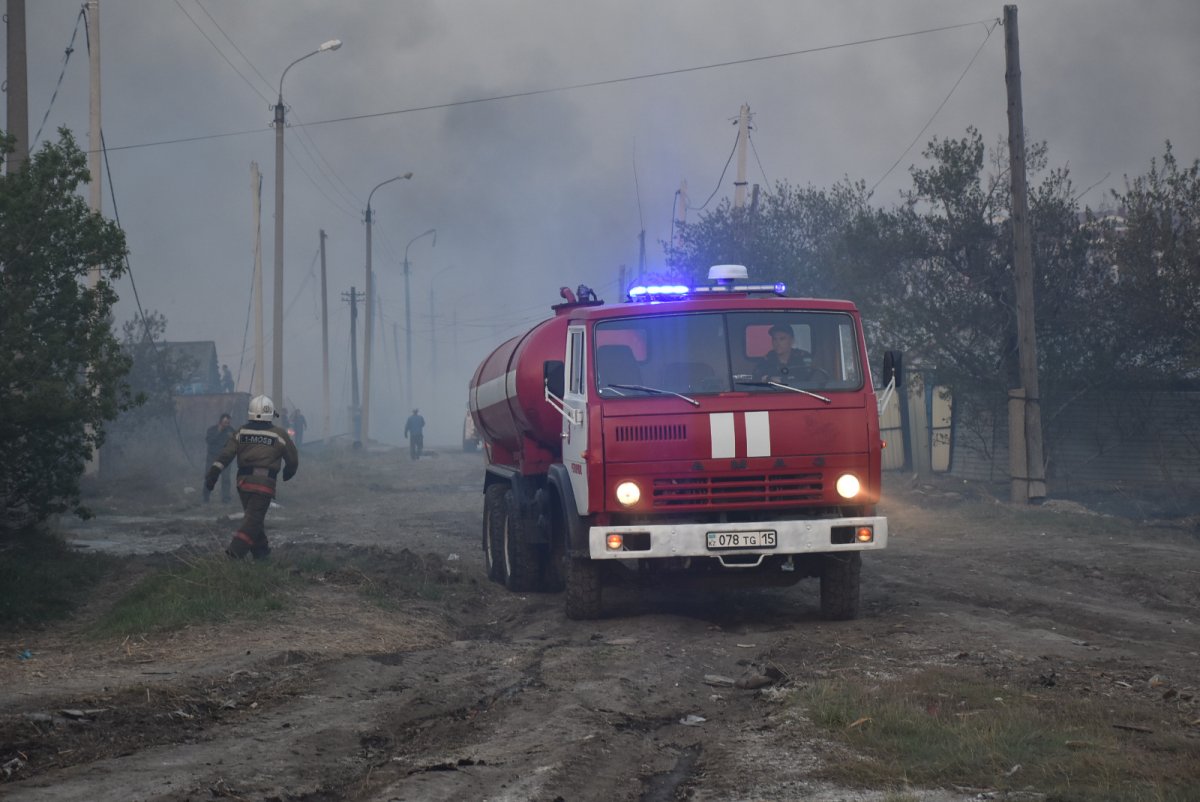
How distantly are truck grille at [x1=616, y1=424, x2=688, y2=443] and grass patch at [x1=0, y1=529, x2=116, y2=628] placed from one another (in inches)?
211

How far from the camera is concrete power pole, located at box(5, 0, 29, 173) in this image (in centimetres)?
1452

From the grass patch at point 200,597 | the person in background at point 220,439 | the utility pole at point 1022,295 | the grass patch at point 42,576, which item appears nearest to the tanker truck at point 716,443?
the grass patch at point 200,597

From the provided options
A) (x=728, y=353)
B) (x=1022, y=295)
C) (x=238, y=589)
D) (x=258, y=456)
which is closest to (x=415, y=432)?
(x=1022, y=295)

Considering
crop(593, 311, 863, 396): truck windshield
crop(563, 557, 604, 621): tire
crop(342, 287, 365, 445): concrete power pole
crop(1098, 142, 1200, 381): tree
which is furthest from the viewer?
crop(342, 287, 365, 445): concrete power pole

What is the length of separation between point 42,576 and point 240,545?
6.14 feet

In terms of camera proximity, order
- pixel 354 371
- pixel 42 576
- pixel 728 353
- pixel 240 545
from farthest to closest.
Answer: pixel 354 371
pixel 240 545
pixel 42 576
pixel 728 353

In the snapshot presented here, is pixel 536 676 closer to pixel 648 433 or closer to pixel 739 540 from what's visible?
pixel 739 540

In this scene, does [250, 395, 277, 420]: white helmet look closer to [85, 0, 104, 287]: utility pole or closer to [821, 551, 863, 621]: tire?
[821, 551, 863, 621]: tire

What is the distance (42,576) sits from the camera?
1152cm

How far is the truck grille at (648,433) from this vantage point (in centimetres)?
886

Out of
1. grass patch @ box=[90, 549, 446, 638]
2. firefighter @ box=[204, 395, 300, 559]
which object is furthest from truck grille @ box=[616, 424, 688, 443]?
firefighter @ box=[204, 395, 300, 559]

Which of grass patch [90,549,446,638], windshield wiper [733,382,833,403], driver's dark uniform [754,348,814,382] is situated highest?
driver's dark uniform [754,348,814,382]

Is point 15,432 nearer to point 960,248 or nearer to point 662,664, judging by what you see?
point 662,664

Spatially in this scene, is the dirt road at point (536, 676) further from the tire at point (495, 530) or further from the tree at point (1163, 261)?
the tree at point (1163, 261)
